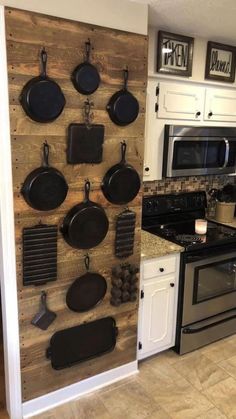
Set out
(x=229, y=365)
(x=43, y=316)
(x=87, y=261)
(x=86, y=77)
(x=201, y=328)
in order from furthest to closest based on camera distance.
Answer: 1. (x=201, y=328)
2. (x=229, y=365)
3. (x=87, y=261)
4. (x=43, y=316)
5. (x=86, y=77)

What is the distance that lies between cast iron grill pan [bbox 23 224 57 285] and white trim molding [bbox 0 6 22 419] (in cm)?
6

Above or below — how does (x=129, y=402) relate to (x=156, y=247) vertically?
below

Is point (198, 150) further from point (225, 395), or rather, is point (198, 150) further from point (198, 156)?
point (225, 395)

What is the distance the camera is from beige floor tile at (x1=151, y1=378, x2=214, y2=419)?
2.02 metres

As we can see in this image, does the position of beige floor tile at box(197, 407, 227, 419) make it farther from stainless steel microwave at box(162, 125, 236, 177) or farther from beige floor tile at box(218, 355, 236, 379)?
stainless steel microwave at box(162, 125, 236, 177)

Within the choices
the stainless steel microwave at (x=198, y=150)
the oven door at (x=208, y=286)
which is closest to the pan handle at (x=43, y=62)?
the stainless steel microwave at (x=198, y=150)

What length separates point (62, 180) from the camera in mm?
1737

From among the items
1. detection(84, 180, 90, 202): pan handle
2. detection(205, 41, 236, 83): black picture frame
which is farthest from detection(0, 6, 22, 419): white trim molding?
detection(205, 41, 236, 83): black picture frame

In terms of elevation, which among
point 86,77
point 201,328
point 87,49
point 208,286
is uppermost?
point 87,49

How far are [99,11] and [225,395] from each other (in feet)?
7.68

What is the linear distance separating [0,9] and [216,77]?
1.65 meters

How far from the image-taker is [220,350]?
260cm

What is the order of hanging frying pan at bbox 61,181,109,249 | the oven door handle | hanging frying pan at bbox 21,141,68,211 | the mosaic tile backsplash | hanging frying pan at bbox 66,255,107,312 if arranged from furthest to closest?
the mosaic tile backsplash < the oven door handle < hanging frying pan at bbox 66,255,107,312 < hanging frying pan at bbox 61,181,109,249 < hanging frying pan at bbox 21,141,68,211

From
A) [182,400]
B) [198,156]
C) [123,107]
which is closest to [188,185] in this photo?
[198,156]
